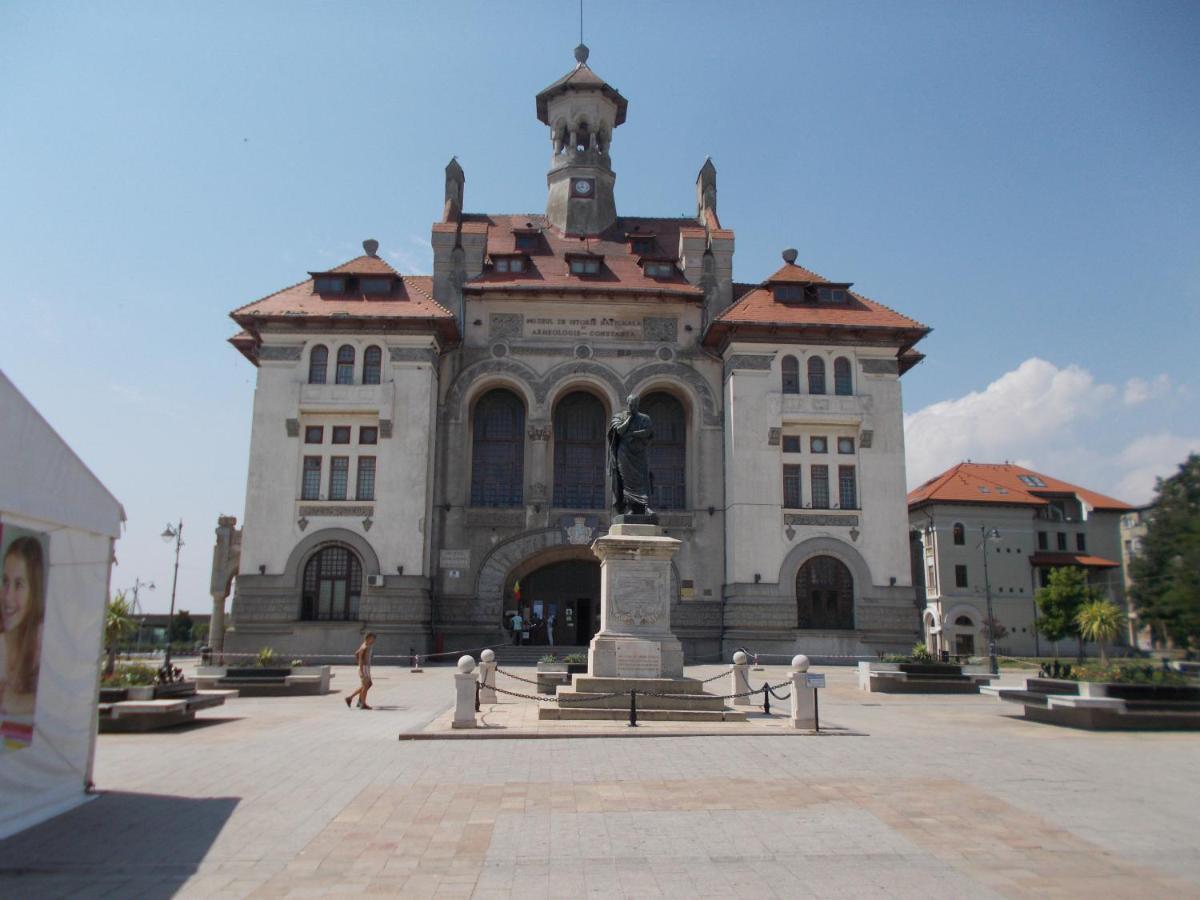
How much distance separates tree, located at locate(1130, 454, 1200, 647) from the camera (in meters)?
10.6

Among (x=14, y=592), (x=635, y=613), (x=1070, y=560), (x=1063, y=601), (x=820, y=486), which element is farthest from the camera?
(x=1070, y=560)

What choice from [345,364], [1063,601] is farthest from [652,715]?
[1063,601]

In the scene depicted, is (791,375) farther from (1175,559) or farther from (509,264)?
(1175,559)

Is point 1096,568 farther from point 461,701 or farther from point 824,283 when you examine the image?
point 461,701

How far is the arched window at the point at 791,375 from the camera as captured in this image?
3834 centimetres

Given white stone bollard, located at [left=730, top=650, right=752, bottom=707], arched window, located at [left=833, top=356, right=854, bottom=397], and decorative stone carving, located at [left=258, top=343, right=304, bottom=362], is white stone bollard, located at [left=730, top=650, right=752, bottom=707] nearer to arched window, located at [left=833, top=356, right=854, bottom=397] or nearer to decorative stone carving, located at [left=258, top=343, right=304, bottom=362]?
arched window, located at [left=833, top=356, right=854, bottom=397]

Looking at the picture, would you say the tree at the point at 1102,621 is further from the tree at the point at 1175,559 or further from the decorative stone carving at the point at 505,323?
the tree at the point at 1175,559

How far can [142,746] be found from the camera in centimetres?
1384

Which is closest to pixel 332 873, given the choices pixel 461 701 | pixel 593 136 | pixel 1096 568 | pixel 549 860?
pixel 549 860

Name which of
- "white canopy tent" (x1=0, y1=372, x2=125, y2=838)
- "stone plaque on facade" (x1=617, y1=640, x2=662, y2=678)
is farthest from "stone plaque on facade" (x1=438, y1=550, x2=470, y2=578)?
"white canopy tent" (x1=0, y1=372, x2=125, y2=838)

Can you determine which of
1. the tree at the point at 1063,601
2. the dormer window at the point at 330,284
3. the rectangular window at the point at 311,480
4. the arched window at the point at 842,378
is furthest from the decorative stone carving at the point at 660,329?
the tree at the point at 1063,601

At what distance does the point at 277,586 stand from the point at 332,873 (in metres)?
30.3

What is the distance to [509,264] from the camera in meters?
41.2

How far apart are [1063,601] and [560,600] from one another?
3480 cm
